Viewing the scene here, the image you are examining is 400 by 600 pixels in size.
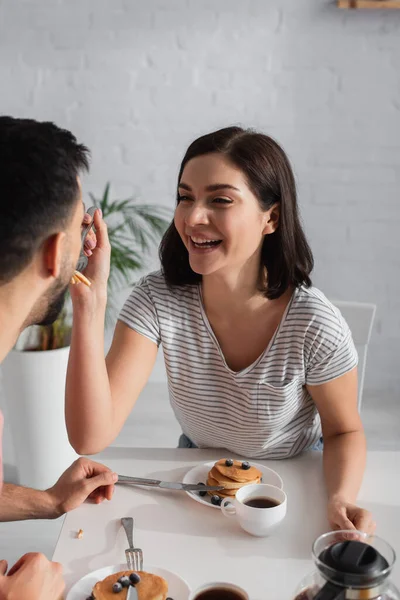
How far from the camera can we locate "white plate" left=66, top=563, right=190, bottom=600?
1.03 metres

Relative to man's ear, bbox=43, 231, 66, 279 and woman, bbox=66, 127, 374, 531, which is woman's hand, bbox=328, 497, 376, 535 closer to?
woman, bbox=66, 127, 374, 531

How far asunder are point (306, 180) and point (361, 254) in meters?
0.42

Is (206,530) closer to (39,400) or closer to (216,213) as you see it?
(216,213)

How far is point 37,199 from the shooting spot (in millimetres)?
970

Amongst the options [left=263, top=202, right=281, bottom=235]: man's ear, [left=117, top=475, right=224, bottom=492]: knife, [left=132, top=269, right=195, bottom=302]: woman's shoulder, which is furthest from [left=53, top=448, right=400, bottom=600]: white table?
[left=263, top=202, right=281, bottom=235]: man's ear

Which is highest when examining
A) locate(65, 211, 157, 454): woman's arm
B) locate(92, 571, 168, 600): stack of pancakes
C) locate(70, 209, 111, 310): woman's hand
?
locate(70, 209, 111, 310): woman's hand

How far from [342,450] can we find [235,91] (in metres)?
2.10

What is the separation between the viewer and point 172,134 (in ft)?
10.6

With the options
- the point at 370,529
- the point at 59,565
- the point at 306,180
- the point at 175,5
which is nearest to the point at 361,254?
the point at 306,180

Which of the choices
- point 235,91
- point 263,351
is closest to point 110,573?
point 263,351

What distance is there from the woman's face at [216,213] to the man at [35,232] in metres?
0.47

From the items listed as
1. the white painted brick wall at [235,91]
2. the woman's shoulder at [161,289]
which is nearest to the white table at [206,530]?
the woman's shoulder at [161,289]

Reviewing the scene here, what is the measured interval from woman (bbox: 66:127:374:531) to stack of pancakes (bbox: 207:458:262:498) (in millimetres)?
189

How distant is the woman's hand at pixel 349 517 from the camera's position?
1191 mm
